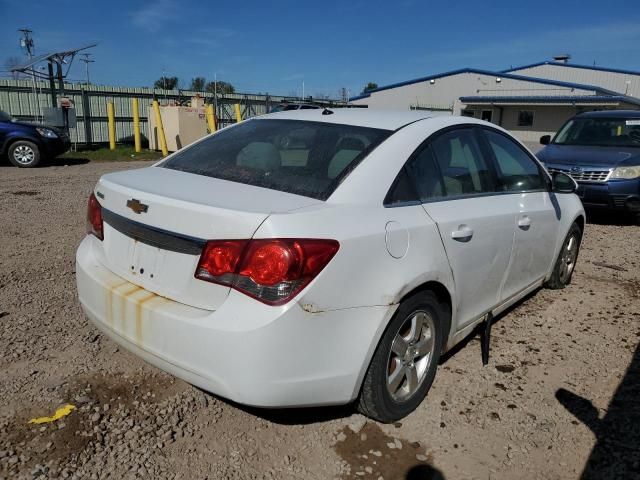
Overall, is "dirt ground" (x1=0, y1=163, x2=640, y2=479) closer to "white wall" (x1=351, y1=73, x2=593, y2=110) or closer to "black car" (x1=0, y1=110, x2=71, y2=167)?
"black car" (x1=0, y1=110, x2=71, y2=167)

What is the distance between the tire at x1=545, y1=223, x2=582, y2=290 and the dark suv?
10.4 ft

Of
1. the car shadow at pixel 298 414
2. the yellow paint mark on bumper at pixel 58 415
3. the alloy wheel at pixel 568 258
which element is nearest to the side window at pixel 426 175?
the car shadow at pixel 298 414

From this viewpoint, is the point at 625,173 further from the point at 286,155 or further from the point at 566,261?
the point at 286,155

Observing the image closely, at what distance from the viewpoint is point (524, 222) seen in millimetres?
3650

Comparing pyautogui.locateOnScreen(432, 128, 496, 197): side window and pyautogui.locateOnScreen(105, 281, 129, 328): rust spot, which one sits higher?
pyautogui.locateOnScreen(432, 128, 496, 197): side window

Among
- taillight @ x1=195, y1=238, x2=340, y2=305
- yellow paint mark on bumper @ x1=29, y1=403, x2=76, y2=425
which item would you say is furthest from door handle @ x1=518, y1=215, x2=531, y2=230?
yellow paint mark on bumper @ x1=29, y1=403, x2=76, y2=425

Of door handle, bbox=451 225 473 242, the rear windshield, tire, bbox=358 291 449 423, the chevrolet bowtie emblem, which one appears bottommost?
tire, bbox=358 291 449 423

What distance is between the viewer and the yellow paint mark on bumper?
2677 millimetres

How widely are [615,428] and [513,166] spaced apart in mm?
1854

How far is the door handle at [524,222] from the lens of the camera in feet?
11.8

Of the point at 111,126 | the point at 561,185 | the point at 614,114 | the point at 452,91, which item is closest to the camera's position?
the point at 561,185

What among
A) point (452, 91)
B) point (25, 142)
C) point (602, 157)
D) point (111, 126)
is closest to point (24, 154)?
point (25, 142)

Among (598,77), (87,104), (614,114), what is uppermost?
(598,77)

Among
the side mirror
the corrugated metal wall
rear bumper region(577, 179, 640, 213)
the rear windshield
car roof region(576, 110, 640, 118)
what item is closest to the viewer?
the rear windshield
